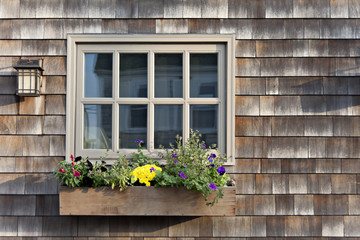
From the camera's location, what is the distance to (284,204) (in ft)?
8.05

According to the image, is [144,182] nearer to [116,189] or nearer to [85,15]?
[116,189]

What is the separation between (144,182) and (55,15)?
1.52 metres

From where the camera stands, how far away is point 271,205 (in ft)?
8.05

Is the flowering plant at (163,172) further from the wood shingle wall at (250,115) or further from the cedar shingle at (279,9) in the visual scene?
the cedar shingle at (279,9)

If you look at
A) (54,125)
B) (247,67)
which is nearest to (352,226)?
(247,67)

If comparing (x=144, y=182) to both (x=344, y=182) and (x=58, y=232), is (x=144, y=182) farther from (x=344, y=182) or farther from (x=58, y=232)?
(x=344, y=182)

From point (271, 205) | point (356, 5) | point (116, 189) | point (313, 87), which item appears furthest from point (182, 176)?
point (356, 5)

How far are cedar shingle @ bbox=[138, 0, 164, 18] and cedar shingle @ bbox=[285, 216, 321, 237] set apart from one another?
192 centimetres

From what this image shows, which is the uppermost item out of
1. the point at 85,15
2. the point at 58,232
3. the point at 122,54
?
the point at 85,15

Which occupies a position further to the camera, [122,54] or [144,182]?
[122,54]

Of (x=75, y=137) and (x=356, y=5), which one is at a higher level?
(x=356, y=5)

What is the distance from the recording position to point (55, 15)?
2.51 m

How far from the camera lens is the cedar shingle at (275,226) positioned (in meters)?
2.45

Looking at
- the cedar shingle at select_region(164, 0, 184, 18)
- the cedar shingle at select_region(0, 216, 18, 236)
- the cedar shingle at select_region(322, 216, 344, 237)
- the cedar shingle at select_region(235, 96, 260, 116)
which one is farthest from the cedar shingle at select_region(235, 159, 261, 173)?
the cedar shingle at select_region(0, 216, 18, 236)
